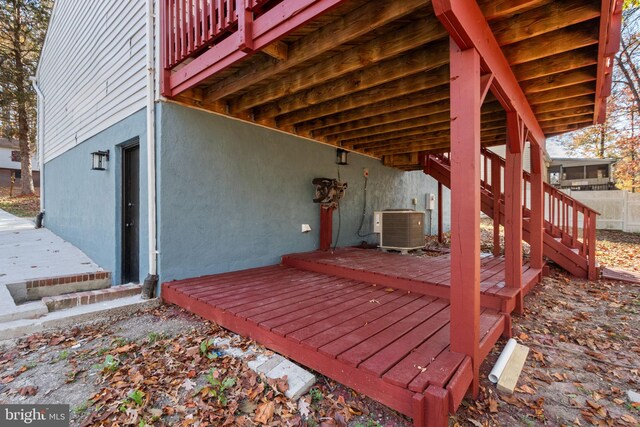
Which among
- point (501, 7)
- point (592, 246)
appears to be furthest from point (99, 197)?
point (592, 246)

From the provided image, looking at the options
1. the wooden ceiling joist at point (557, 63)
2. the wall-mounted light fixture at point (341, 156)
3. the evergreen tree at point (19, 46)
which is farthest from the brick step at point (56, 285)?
the evergreen tree at point (19, 46)

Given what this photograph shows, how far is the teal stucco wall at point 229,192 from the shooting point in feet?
11.6

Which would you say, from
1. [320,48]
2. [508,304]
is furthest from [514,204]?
[320,48]

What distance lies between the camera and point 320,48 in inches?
99.7

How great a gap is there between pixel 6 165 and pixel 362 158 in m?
29.2

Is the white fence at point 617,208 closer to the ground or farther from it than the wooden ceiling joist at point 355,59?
closer to the ground

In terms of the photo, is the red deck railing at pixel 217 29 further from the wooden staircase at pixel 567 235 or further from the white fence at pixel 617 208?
the white fence at pixel 617 208

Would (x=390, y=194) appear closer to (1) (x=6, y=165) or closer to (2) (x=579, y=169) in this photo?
(2) (x=579, y=169)

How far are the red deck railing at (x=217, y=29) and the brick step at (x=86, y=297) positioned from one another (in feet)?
7.90

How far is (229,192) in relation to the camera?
13.4 feet

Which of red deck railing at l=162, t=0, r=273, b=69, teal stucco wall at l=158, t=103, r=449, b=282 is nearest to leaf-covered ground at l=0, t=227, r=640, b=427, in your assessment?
teal stucco wall at l=158, t=103, r=449, b=282

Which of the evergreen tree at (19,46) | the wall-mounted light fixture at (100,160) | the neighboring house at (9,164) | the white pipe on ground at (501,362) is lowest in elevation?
the white pipe on ground at (501,362)

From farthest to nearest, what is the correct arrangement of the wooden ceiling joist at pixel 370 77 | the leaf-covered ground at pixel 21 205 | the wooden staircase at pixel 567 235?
1. the leaf-covered ground at pixel 21 205
2. the wooden staircase at pixel 567 235
3. the wooden ceiling joist at pixel 370 77

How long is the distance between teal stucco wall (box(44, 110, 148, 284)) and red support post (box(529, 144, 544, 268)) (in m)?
5.34
